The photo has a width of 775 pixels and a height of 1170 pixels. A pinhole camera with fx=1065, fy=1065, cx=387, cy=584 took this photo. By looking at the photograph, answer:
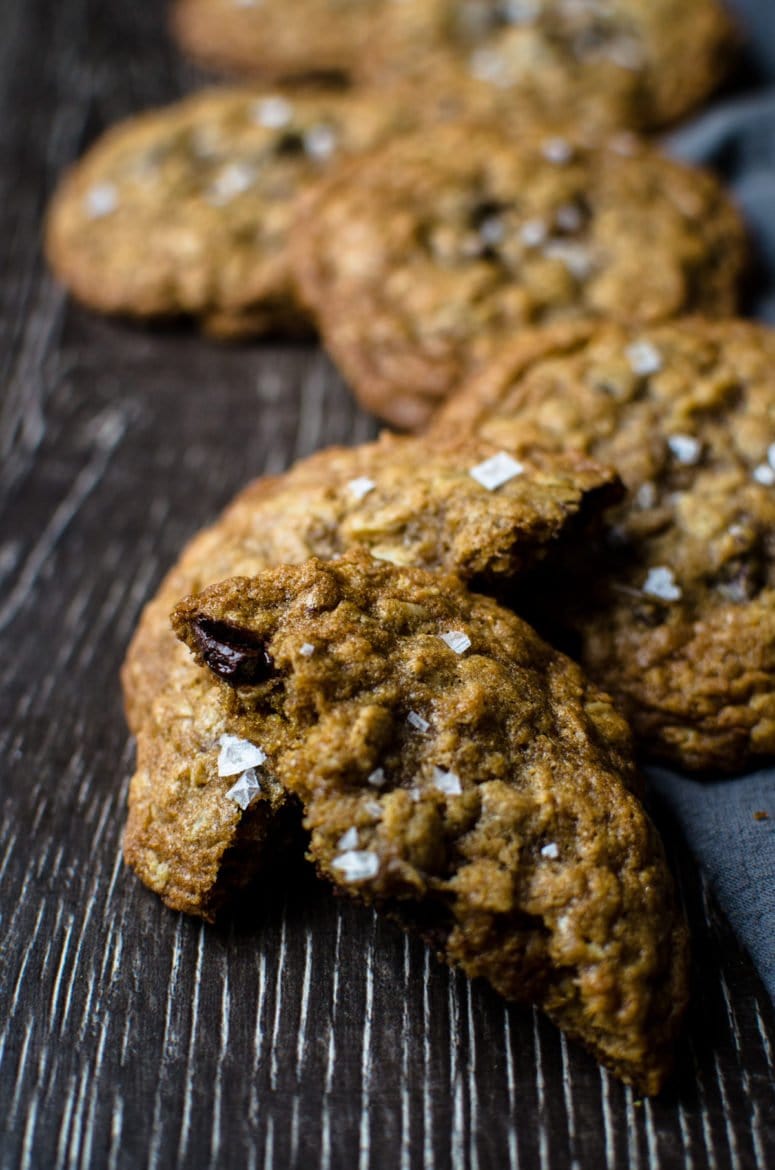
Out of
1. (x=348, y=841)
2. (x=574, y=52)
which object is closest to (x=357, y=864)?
(x=348, y=841)

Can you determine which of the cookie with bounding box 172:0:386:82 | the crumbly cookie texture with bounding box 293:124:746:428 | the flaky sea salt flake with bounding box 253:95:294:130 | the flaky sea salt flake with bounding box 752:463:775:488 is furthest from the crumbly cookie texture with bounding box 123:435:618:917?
the cookie with bounding box 172:0:386:82

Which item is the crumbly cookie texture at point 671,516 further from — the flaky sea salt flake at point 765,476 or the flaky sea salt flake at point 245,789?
the flaky sea salt flake at point 245,789

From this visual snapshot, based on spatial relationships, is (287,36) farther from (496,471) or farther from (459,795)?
(459,795)

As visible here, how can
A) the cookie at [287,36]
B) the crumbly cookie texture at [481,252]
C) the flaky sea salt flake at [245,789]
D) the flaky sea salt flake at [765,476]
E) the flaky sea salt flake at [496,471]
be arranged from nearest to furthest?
the flaky sea salt flake at [245,789], the flaky sea salt flake at [496,471], the flaky sea salt flake at [765,476], the crumbly cookie texture at [481,252], the cookie at [287,36]

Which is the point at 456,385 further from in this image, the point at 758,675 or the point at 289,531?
the point at 758,675

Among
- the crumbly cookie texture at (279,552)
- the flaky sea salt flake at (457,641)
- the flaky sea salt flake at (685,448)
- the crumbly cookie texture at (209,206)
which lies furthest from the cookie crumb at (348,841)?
the crumbly cookie texture at (209,206)

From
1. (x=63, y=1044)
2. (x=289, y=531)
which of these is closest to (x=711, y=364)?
(x=289, y=531)
